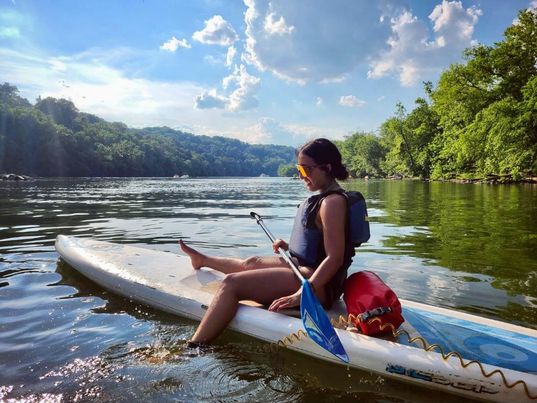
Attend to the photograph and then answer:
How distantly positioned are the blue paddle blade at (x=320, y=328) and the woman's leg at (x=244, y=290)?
21.8 inches

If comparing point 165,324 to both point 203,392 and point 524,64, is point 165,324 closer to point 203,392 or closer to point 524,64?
point 203,392

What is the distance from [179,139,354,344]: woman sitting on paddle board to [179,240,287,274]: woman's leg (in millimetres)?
412

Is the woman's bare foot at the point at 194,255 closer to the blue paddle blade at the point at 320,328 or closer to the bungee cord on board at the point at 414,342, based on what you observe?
the bungee cord on board at the point at 414,342

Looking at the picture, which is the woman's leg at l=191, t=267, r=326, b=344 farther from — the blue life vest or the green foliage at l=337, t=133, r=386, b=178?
the green foliage at l=337, t=133, r=386, b=178

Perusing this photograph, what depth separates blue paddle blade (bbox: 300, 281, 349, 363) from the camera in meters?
2.85

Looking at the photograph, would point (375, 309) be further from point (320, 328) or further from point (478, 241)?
point (478, 241)

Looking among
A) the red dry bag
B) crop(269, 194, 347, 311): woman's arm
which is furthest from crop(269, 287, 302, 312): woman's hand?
the red dry bag

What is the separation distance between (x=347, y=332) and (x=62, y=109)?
398 ft

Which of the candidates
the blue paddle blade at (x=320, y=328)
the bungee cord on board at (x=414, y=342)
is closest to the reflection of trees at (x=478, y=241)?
the bungee cord on board at (x=414, y=342)

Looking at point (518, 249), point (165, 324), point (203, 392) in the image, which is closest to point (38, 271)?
point (165, 324)

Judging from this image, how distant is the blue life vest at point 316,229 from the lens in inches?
127

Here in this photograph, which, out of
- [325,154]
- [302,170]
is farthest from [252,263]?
[325,154]

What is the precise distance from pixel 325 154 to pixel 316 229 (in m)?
0.56

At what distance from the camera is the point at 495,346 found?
3006mm
